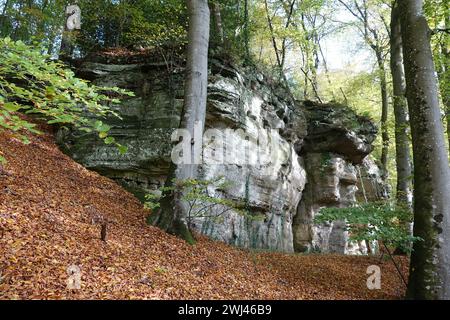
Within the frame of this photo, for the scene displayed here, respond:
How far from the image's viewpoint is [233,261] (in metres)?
6.99

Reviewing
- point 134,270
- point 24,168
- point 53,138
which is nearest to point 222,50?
point 53,138

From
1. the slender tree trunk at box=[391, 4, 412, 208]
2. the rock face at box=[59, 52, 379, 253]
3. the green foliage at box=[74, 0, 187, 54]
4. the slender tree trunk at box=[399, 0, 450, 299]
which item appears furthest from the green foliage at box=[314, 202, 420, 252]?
the green foliage at box=[74, 0, 187, 54]

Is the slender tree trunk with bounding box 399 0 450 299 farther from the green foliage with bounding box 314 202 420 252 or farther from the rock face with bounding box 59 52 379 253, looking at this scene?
the rock face with bounding box 59 52 379 253

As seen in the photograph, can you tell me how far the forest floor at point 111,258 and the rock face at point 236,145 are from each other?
1221 mm

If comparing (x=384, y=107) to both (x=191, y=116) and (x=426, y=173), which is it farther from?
(x=191, y=116)

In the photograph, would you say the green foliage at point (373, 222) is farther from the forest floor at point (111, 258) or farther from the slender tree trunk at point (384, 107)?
the slender tree trunk at point (384, 107)

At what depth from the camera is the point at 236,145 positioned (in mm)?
11109

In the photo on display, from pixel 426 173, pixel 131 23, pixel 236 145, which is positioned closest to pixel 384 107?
pixel 236 145

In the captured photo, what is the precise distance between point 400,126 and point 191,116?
6.47 meters

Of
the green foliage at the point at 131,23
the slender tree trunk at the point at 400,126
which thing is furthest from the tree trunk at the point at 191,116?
the slender tree trunk at the point at 400,126

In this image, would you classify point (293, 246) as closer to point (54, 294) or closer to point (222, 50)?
point (222, 50)

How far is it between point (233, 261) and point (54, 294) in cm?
418

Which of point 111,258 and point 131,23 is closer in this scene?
point 111,258

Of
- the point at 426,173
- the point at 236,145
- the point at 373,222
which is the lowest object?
the point at 373,222
